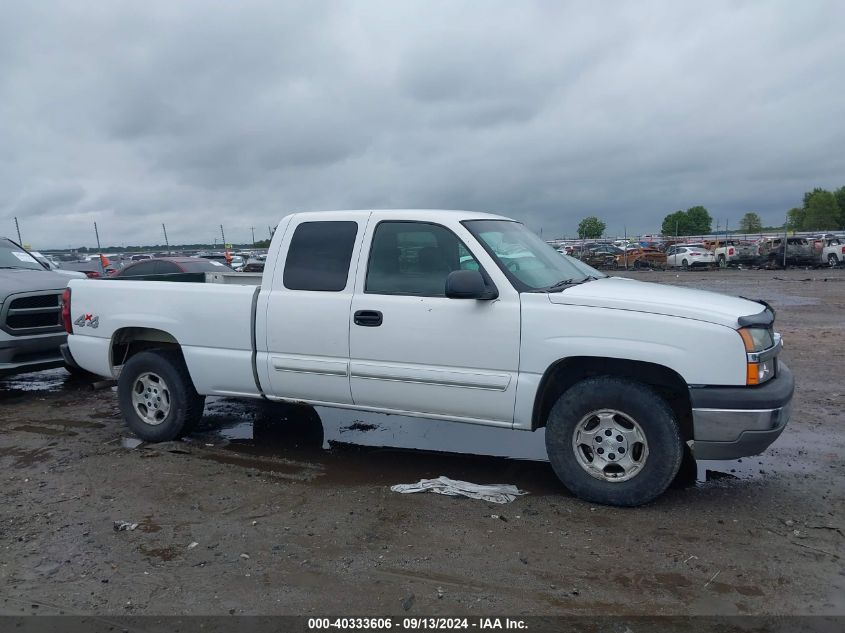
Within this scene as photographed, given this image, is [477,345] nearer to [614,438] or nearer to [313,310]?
[614,438]

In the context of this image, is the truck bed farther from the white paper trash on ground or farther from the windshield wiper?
the windshield wiper

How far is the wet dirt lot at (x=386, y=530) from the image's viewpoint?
3.34 m

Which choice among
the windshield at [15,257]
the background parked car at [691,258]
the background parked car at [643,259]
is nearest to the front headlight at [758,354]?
the windshield at [15,257]

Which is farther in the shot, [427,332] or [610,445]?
[427,332]

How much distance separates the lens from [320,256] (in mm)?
5223

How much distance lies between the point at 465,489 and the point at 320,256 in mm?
2057

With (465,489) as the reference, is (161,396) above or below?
above

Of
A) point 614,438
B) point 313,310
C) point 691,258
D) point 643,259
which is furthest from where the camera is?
point 643,259

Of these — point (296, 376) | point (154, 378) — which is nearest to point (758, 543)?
point (296, 376)

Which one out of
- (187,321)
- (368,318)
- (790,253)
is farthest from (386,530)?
(790,253)

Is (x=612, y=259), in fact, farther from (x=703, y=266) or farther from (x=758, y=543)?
(x=758, y=543)

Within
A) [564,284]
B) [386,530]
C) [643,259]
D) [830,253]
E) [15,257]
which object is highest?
[15,257]

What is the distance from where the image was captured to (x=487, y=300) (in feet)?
14.8

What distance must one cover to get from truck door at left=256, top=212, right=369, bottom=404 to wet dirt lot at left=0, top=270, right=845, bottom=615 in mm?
717
